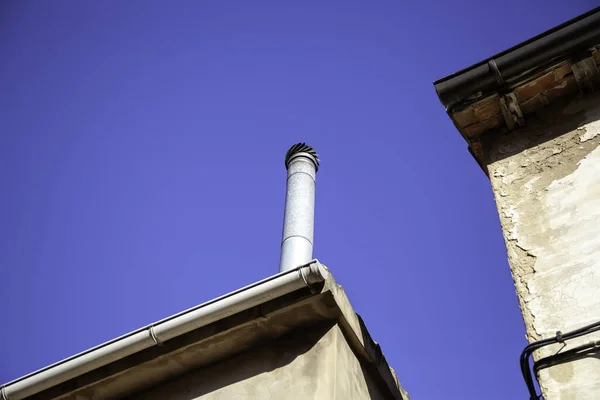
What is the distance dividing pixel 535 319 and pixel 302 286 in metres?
1.58

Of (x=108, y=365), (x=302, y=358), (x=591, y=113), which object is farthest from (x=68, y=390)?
(x=591, y=113)

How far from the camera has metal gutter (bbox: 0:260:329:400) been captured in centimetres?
450

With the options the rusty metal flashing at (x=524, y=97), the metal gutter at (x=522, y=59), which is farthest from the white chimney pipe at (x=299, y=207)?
the metal gutter at (x=522, y=59)

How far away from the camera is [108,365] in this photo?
5.15 m

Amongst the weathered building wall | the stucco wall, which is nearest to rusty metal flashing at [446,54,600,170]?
the weathered building wall

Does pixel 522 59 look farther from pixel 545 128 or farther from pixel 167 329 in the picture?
pixel 167 329

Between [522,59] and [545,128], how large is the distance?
63 cm

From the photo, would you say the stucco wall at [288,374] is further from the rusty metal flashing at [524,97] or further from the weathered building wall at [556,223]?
the rusty metal flashing at [524,97]

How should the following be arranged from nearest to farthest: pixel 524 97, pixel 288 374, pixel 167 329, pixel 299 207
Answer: pixel 288 374 < pixel 167 329 < pixel 524 97 < pixel 299 207

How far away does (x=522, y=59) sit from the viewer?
5.45 m

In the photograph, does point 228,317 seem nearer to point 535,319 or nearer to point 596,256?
point 535,319

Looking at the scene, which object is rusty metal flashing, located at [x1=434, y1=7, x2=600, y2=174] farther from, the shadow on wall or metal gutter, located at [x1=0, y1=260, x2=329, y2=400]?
metal gutter, located at [x1=0, y1=260, x2=329, y2=400]

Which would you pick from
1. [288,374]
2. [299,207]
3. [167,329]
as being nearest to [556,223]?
[288,374]

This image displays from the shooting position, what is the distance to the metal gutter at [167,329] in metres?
4.50
